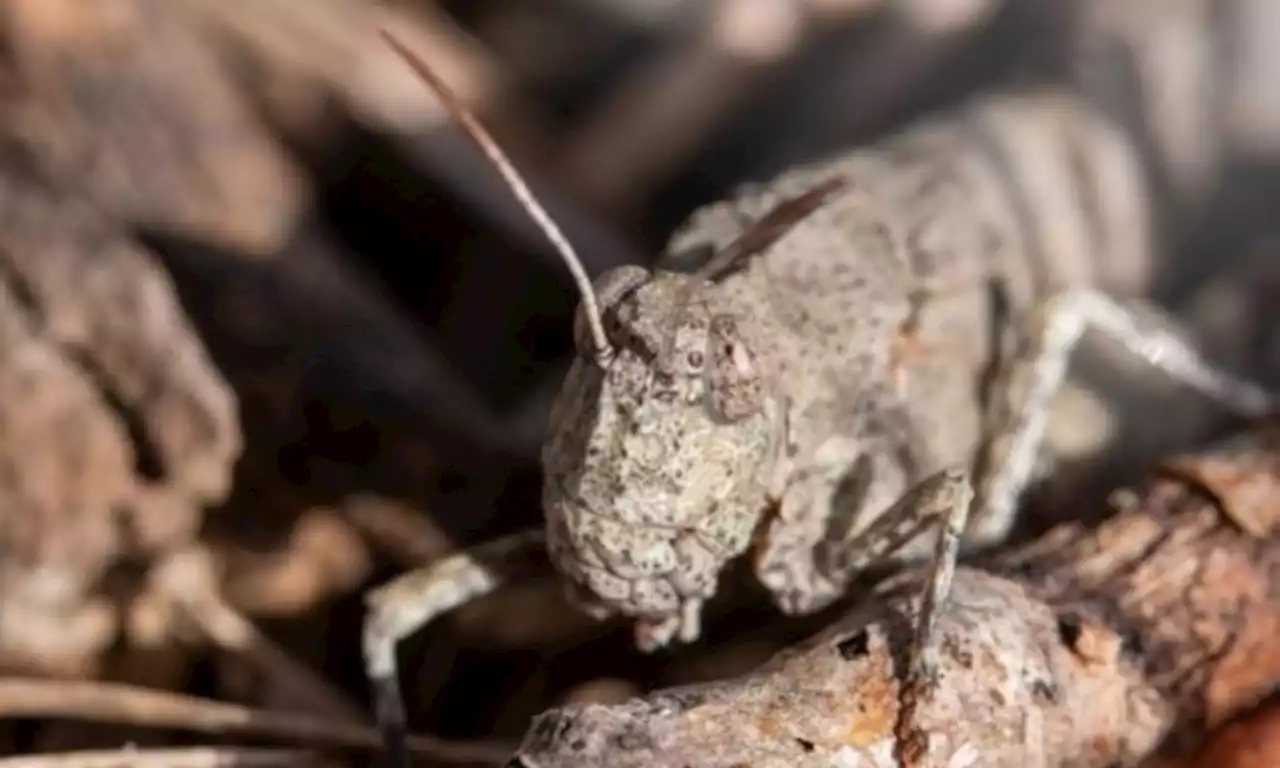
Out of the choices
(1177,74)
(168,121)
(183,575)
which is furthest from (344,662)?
(1177,74)

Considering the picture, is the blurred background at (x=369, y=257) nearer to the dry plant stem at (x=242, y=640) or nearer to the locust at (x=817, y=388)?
the dry plant stem at (x=242, y=640)

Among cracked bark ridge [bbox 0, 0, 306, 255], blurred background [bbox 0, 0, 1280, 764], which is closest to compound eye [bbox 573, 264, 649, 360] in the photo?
blurred background [bbox 0, 0, 1280, 764]

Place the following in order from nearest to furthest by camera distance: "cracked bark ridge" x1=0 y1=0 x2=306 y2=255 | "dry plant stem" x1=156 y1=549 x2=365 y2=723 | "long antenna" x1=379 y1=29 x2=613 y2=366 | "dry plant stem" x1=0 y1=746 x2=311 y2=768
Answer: "long antenna" x1=379 y1=29 x2=613 y2=366, "dry plant stem" x1=0 y1=746 x2=311 y2=768, "dry plant stem" x1=156 y1=549 x2=365 y2=723, "cracked bark ridge" x1=0 y1=0 x2=306 y2=255

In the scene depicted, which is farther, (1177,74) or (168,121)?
(1177,74)

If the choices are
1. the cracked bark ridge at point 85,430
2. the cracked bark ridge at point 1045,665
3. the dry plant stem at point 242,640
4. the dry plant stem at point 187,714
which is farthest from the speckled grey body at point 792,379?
the cracked bark ridge at point 85,430

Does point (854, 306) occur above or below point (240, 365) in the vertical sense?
below

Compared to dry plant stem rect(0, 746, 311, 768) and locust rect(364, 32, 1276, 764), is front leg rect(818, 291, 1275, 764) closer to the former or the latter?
locust rect(364, 32, 1276, 764)

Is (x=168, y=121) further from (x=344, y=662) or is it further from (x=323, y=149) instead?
(x=344, y=662)
